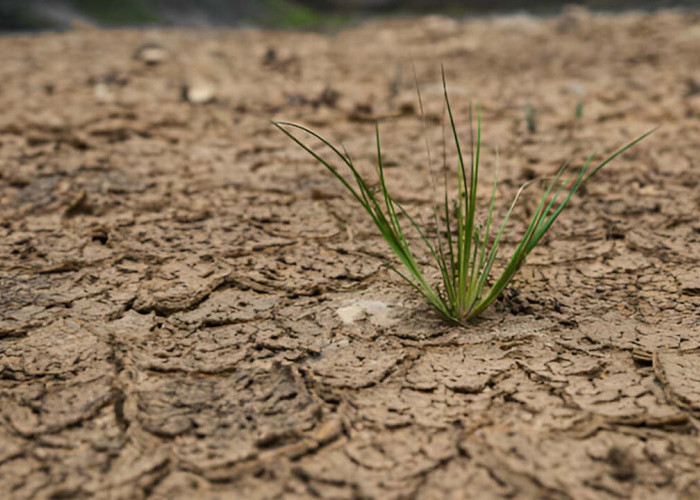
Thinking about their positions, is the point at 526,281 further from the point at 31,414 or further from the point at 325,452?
the point at 31,414

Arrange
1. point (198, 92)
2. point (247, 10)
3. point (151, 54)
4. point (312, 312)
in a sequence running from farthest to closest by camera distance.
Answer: point (247, 10) < point (151, 54) < point (198, 92) < point (312, 312)

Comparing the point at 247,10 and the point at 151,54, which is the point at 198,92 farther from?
the point at 247,10

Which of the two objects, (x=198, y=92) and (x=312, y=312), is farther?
(x=198, y=92)

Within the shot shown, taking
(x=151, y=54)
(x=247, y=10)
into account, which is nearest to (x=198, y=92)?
(x=151, y=54)

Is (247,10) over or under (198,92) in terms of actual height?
over

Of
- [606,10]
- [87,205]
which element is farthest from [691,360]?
[606,10]

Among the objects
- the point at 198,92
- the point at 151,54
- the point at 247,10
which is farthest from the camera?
the point at 247,10

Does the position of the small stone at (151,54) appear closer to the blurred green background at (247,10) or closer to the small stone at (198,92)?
the small stone at (198,92)

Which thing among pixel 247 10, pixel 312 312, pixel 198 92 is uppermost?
pixel 247 10
